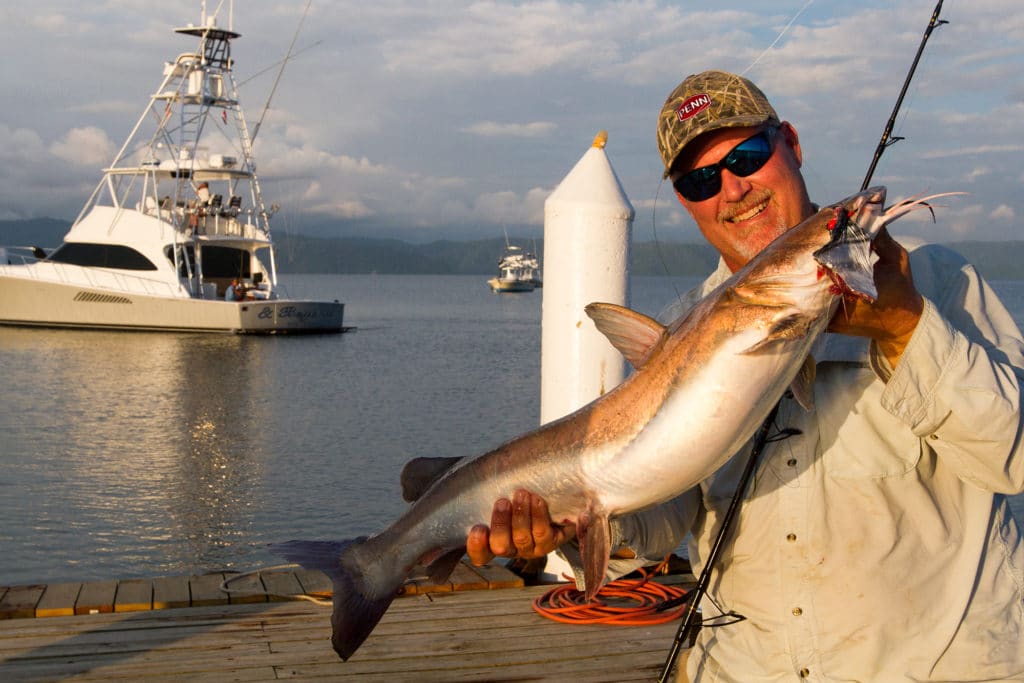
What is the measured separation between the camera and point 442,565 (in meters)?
2.91

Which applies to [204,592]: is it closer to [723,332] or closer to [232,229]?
[723,332]

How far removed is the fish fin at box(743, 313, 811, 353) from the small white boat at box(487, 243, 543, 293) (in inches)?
5207

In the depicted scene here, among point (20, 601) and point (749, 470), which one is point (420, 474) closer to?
point (749, 470)

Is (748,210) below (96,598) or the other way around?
the other way around

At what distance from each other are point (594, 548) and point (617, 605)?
322 centimetres

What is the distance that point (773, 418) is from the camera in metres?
2.59

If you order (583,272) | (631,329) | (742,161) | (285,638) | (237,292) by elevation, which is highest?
(237,292)

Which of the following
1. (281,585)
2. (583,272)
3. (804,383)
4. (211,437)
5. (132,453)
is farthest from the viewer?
(211,437)

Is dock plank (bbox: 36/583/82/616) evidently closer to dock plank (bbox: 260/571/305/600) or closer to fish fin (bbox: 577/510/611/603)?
dock plank (bbox: 260/571/305/600)

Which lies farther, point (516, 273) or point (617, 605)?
point (516, 273)

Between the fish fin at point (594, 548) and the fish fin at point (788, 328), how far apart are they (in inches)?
27.4

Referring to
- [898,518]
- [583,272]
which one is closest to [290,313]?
[583,272]

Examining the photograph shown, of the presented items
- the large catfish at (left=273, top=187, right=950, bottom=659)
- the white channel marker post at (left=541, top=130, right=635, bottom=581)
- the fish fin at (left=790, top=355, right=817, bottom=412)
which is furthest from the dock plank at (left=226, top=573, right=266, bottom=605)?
the fish fin at (left=790, top=355, right=817, bottom=412)

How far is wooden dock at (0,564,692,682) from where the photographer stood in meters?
4.66
